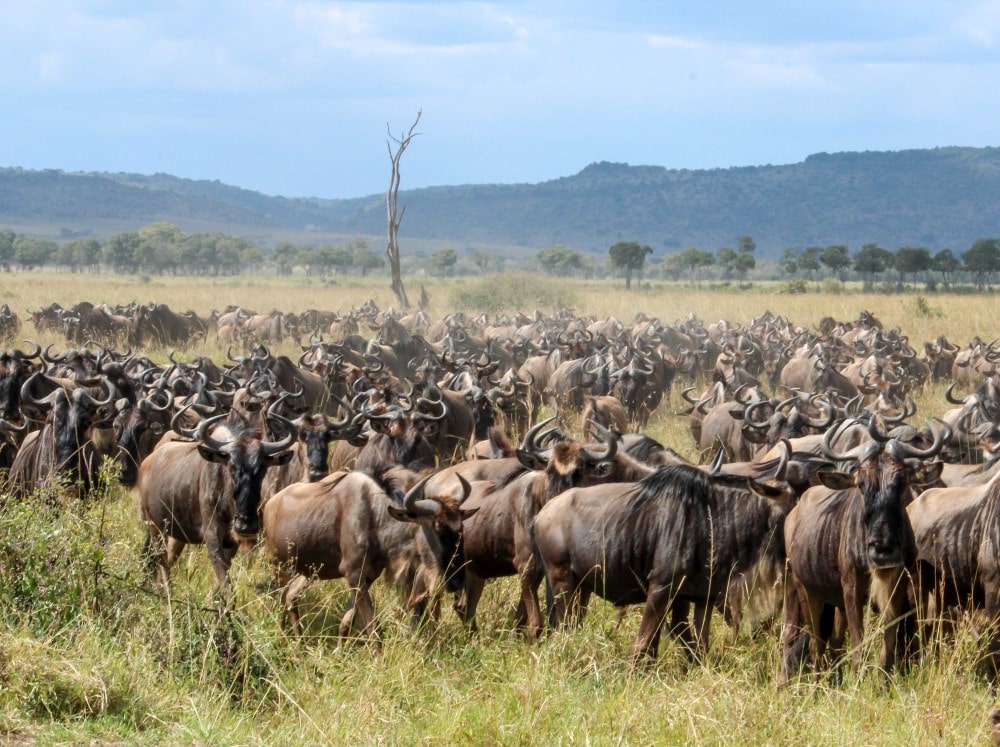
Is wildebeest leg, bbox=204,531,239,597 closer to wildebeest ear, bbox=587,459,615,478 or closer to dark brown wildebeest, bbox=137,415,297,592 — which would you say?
dark brown wildebeest, bbox=137,415,297,592

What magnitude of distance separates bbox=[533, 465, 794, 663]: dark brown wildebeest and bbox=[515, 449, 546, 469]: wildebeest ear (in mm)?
816

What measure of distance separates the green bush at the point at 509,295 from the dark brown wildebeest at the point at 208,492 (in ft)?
96.1

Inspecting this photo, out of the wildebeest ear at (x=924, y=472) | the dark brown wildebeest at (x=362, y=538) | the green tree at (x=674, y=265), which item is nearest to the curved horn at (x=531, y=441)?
the dark brown wildebeest at (x=362, y=538)

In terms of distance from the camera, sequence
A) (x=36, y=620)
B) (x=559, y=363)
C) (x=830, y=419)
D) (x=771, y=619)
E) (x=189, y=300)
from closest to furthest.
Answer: (x=36, y=620)
(x=771, y=619)
(x=830, y=419)
(x=559, y=363)
(x=189, y=300)

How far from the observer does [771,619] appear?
650 centimetres

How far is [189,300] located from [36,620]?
38091 mm

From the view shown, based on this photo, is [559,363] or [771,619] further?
[559,363]

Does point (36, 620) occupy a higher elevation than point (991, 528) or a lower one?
lower

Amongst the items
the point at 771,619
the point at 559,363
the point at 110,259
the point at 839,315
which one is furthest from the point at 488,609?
the point at 110,259

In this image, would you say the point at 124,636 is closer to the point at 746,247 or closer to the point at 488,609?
the point at 488,609

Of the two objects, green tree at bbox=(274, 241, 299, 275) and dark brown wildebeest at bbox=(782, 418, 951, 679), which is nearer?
dark brown wildebeest at bbox=(782, 418, 951, 679)

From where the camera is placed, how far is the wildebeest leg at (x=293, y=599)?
6.77 meters

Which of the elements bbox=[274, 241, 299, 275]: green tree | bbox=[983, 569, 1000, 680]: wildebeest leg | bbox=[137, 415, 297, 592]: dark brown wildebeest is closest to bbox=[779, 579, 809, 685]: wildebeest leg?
bbox=[983, 569, 1000, 680]: wildebeest leg

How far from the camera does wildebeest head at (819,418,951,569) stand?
18.4 ft
